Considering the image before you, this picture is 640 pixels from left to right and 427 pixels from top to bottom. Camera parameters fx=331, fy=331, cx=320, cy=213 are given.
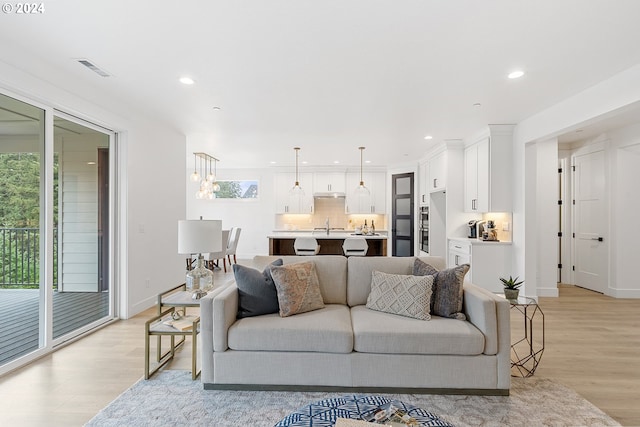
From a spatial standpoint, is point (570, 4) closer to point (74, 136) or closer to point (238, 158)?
point (74, 136)

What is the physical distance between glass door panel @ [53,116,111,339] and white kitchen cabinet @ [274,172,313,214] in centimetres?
514

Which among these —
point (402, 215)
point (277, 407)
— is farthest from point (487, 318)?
point (402, 215)

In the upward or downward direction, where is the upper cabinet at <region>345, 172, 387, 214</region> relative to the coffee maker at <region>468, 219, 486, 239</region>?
upward

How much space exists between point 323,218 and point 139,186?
553 cm

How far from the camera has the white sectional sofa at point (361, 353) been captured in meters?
2.28

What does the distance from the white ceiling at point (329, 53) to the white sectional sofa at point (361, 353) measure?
1.94 meters

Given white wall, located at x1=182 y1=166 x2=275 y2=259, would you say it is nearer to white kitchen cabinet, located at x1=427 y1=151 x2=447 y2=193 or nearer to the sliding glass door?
white kitchen cabinet, located at x1=427 y1=151 x2=447 y2=193

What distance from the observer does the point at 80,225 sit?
3.57 m

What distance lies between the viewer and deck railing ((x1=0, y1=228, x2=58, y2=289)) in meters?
2.71

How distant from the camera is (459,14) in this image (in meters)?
2.18

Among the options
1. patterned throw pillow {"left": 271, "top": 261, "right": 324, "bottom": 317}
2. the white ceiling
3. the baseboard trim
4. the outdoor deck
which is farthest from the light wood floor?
the white ceiling

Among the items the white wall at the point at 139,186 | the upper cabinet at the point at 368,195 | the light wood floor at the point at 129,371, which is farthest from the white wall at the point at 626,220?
the white wall at the point at 139,186

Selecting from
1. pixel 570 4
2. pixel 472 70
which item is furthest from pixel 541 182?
pixel 570 4

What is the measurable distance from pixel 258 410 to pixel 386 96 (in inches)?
127
